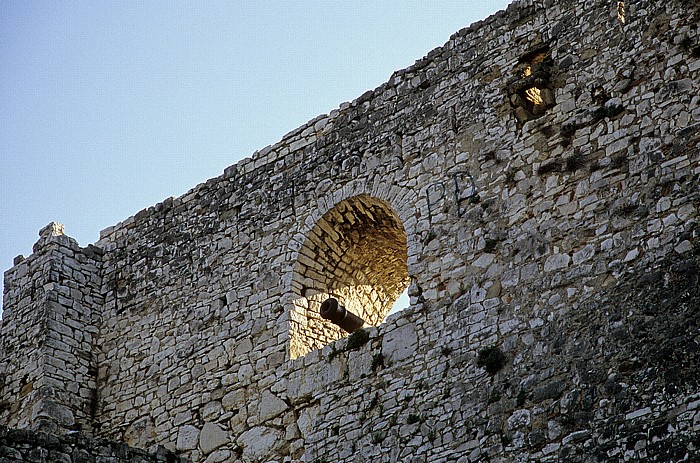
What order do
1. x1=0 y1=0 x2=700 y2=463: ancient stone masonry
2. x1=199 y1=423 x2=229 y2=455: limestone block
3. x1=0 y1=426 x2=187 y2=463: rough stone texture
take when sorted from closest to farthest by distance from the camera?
x1=0 y1=426 x2=187 y2=463: rough stone texture → x1=0 y1=0 x2=700 y2=463: ancient stone masonry → x1=199 y1=423 x2=229 y2=455: limestone block

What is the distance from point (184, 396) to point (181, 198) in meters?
2.55

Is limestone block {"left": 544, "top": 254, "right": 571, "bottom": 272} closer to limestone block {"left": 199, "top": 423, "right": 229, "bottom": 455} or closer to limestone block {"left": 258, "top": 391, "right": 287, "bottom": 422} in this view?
limestone block {"left": 258, "top": 391, "right": 287, "bottom": 422}

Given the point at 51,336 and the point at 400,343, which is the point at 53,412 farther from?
the point at 400,343

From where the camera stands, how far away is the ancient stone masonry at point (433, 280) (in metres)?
12.1

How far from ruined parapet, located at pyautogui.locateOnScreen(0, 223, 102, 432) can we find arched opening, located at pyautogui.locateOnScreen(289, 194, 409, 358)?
9.62ft

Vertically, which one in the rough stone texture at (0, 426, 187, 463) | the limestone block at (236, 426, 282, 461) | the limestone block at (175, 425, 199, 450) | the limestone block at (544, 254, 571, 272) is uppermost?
the limestone block at (175, 425, 199, 450)

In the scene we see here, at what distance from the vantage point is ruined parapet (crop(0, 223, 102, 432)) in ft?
52.5

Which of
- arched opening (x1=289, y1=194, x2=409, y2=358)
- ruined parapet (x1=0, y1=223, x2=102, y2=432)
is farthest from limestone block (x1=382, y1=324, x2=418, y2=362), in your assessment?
ruined parapet (x1=0, y1=223, x2=102, y2=432)

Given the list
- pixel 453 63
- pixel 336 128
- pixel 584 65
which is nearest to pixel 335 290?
pixel 336 128

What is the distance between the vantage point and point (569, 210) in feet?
42.5

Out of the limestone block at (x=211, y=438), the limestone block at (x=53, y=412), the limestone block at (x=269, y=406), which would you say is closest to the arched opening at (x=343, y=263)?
the limestone block at (x=269, y=406)

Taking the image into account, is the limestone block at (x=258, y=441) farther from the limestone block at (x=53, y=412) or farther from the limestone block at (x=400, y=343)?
the limestone block at (x=53, y=412)

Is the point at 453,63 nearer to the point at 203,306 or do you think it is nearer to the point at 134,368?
the point at 203,306

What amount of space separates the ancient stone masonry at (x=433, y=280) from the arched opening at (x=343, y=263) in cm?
3
